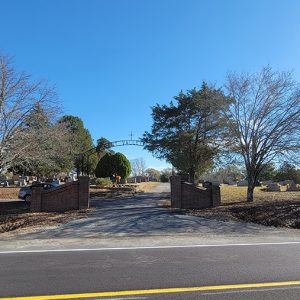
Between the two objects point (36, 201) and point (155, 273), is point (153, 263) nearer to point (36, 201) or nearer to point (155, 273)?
point (155, 273)

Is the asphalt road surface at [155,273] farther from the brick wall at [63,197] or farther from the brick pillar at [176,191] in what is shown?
the brick pillar at [176,191]

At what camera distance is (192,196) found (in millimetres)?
22641

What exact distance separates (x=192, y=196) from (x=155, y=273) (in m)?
15.6

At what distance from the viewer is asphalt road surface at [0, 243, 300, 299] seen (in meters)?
5.96

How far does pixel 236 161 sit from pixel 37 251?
1896 cm

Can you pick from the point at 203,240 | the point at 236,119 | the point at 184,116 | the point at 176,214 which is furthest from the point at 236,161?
the point at 203,240

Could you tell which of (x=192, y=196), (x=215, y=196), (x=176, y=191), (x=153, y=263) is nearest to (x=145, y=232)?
(x=153, y=263)

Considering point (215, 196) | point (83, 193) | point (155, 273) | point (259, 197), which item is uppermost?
point (83, 193)

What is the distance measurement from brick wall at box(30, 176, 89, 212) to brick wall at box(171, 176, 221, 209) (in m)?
4.95

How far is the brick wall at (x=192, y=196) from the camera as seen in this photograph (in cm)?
2253

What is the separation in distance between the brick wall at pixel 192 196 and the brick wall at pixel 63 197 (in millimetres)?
4951

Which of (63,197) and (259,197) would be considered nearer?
(63,197)

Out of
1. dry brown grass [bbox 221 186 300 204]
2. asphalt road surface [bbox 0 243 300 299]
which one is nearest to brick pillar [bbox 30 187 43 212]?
dry brown grass [bbox 221 186 300 204]

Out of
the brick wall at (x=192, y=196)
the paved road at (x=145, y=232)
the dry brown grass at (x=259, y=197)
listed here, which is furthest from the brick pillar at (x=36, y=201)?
the dry brown grass at (x=259, y=197)
